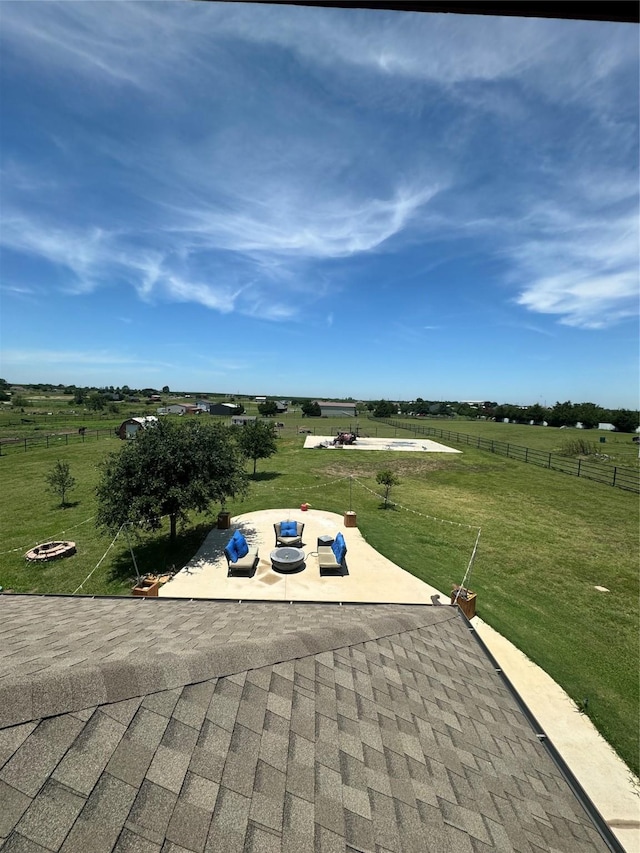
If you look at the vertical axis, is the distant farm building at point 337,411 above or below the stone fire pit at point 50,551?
above

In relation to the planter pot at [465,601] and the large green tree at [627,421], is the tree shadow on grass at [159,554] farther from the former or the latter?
the large green tree at [627,421]

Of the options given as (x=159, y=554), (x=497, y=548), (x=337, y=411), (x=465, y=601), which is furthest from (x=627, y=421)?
(x=159, y=554)

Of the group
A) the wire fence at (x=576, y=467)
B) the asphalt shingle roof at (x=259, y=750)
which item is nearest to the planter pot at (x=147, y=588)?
the asphalt shingle roof at (x=259, y=750)

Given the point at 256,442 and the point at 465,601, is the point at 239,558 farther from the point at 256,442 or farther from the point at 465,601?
the point at 256,442

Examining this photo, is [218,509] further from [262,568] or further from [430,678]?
[430,678]

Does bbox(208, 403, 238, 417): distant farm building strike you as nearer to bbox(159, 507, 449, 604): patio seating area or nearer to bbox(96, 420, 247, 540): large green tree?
bbox(96, 420, 247, 540): large green tree
